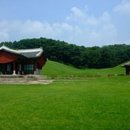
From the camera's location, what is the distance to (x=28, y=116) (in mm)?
12789

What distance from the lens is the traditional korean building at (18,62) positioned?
2165 inches

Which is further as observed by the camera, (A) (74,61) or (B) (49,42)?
(B) (49,42)

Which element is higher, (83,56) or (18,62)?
(83,56)

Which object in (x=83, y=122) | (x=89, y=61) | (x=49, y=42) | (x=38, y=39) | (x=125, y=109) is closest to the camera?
(x=83, y=122)

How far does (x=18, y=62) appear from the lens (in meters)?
57.2

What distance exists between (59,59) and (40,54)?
221ft

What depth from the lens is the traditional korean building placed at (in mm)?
55000

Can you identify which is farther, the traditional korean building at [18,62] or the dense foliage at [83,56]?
the dense foliage at [83,56]

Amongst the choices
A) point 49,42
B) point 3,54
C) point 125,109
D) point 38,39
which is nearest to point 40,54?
point 3,54

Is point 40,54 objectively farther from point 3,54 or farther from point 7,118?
point 7,118

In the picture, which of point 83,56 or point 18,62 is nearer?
point 18,62

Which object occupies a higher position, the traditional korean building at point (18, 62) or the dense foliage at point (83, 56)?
the dense foliage at point (83, 56)

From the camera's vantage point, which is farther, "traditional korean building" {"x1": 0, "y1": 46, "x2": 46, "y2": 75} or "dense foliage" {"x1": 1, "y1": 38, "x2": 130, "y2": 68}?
"dense foliage" {"x1": 1, "y1": 38, "x2": 130, "y2": 68}

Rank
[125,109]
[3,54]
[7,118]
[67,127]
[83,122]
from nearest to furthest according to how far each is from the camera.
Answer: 1. [67,127]
2. [83,122]
3. [7,118]
4. [125,109]
5. [3,54]
